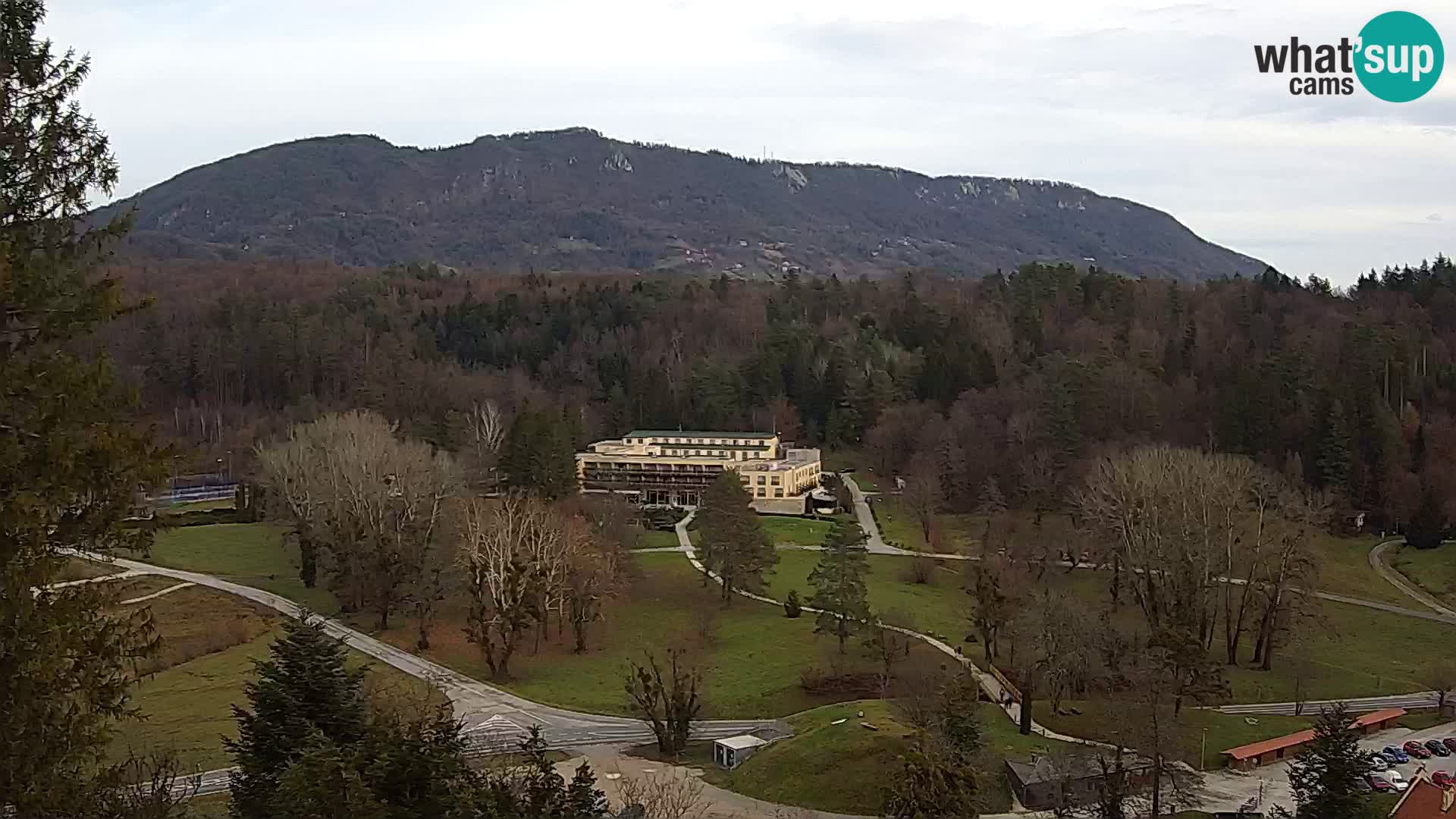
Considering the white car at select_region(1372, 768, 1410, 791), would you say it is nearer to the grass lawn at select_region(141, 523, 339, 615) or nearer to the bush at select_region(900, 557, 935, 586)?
the bush at select_region(900, 557, 935, 586)

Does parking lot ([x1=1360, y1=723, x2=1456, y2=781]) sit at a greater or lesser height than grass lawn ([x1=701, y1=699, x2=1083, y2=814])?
lesser

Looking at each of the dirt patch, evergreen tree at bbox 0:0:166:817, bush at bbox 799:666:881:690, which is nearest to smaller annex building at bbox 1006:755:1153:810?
bush at bbox 799:666:881:690

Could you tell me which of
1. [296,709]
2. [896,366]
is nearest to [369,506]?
[296,709]

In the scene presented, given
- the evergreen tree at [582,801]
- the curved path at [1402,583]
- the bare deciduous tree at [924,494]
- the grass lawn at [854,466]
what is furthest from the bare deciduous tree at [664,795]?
the grass lawn at [854,466]

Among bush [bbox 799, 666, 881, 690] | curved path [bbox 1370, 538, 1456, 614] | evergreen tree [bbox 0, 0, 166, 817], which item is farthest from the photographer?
curved path [bbox 1370, 538, 1456, 614]

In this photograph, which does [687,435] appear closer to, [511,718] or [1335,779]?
[511,718]

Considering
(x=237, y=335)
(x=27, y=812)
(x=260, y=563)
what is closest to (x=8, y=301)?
(x=27, y=812)

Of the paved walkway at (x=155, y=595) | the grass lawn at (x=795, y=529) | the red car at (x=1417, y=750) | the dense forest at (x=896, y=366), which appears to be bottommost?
the red car at (x=1417, y=750)

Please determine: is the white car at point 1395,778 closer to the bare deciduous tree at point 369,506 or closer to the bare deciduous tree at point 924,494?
the bare deciduous tree at point 369,506
